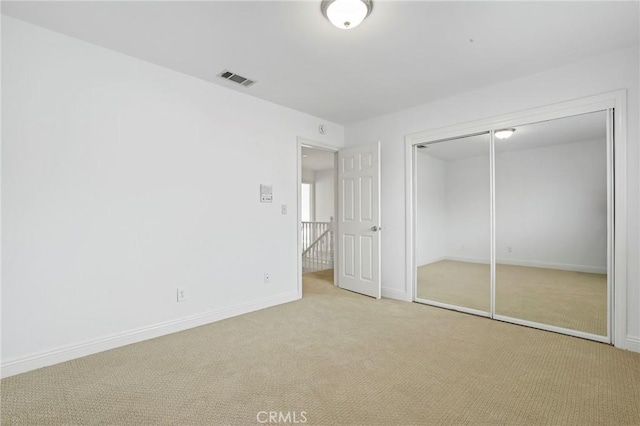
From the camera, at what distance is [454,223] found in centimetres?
380

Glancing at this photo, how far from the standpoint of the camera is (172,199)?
290 cm

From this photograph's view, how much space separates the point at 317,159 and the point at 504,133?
518 cm

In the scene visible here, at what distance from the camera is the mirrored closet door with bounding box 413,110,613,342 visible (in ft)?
9.14

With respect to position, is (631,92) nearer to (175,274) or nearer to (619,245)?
(619,245)

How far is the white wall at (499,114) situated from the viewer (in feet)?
8.16

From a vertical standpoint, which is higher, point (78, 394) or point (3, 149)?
point (3, 149)

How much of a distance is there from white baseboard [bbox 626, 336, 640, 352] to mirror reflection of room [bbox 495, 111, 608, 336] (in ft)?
0.65

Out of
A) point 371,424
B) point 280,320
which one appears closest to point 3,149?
point 280,320

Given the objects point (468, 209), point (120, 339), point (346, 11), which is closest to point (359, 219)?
point (468, 209)

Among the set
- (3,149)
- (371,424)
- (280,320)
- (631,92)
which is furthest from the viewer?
(280,320)

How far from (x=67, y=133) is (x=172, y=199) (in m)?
0.92

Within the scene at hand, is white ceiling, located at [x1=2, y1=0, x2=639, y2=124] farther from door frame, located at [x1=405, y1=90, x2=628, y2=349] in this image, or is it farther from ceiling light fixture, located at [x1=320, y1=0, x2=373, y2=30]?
door frame, located at [x1=405, y1=90, x2=628, y2=349]

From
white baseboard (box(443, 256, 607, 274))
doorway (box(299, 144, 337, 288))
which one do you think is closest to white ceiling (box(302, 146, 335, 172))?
doorway (box(299, 144, 337, 288))

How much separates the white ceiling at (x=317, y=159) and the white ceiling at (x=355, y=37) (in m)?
3.58
